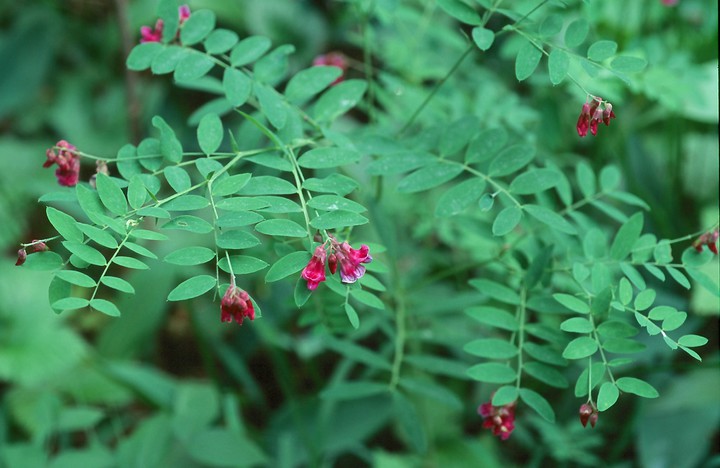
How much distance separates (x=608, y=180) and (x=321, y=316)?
21.5 inches

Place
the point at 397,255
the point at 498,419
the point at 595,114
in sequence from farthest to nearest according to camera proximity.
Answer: the point at 397,255 < the point at 498,419 < the point at 595,114

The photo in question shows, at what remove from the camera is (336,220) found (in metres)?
0.86

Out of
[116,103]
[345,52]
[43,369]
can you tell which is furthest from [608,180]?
[116,103]

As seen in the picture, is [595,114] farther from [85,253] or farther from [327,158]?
[85,253]

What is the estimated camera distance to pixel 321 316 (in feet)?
4.21

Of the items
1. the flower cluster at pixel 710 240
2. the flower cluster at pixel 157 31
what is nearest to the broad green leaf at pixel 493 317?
the flower cluster at pixel 710 240

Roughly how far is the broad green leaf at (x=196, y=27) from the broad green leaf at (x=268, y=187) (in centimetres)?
29

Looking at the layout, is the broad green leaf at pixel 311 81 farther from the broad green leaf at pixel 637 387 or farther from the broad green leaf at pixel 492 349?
the broad green leaf at pixel 637 387

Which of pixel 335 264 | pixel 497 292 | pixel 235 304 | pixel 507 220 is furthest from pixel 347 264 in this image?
pixel 497 292

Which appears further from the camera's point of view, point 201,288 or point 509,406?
point 509,406

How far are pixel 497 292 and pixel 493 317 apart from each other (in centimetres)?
6

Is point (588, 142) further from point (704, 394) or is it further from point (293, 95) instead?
point (293, 95)

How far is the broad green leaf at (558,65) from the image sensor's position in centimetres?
92

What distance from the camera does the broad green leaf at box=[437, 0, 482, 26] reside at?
1.01m
